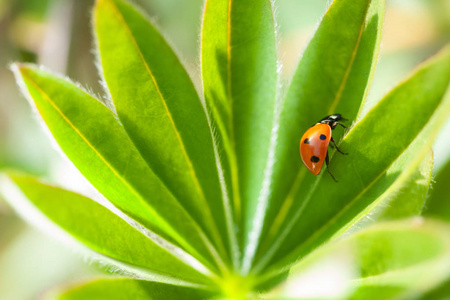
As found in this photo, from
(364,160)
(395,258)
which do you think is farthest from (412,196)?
(395,258)

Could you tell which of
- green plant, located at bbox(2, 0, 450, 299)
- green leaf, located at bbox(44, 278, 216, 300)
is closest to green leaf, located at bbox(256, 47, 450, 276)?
green plant, located at bbox(2, 0, 450, 299)

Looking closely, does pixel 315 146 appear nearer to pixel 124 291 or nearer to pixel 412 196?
pixel 412 196

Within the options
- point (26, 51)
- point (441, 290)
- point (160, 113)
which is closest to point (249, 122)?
point (160, 113)

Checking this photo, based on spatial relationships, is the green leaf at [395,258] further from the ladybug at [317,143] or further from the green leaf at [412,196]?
the ladybug at [317,143]

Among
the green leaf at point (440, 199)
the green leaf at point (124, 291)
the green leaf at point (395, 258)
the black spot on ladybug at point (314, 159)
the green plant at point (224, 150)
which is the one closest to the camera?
the green leaf at point (395, 258)

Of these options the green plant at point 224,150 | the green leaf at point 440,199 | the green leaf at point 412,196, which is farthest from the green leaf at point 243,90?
the green leaf at point 440,199

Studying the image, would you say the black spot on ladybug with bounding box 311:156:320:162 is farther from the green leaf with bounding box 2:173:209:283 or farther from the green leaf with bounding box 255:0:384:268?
the green leaf with bounding box 2:173:209:283

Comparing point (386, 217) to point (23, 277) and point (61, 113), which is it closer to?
point (61, 113)
